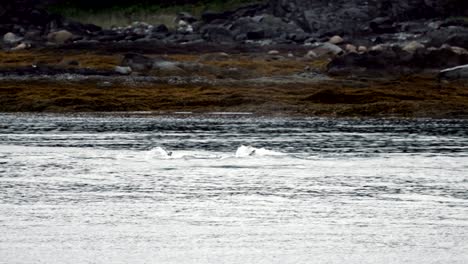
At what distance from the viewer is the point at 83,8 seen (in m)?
181

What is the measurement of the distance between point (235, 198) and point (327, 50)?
98.5 meters

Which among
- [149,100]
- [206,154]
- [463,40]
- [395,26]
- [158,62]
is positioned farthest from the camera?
[395,26]

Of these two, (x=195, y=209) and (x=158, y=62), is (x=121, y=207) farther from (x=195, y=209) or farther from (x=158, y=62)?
(x=158, y=62)

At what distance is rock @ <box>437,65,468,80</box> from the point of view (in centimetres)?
9131

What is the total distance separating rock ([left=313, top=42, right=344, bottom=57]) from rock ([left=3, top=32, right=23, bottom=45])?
41.9 meters

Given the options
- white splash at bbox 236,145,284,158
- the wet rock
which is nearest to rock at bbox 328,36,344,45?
the wet rock

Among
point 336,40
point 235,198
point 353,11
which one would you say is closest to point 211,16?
point 353,11

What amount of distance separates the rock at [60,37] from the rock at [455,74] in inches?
2644

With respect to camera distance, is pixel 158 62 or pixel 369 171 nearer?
pixel 369 171

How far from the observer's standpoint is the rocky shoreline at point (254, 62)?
80562 mm

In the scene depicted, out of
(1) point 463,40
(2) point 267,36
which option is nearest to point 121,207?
(1) point 463,40

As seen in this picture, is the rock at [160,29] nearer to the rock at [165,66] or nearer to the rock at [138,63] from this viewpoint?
the rock at [138,63]

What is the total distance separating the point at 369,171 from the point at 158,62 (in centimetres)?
6866

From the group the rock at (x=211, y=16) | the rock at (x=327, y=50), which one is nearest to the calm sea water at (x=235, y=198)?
the rock at (x=327, y=50)
